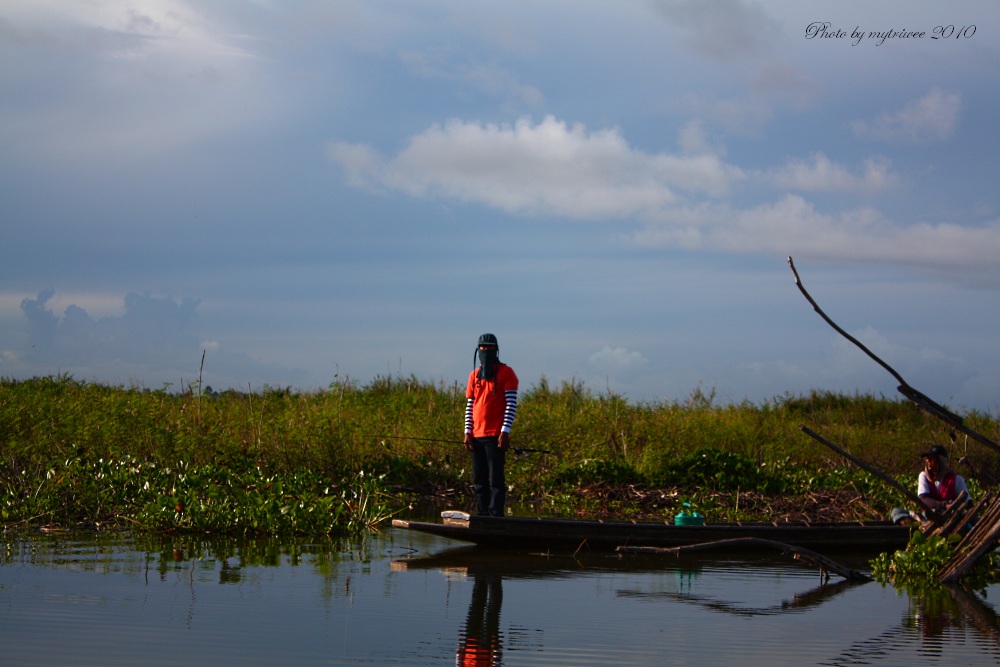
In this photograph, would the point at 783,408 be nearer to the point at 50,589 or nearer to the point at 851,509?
the point at 851,509

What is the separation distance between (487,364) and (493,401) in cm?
43

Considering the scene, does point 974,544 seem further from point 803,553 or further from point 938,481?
point 938,481

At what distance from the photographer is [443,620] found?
289 inches

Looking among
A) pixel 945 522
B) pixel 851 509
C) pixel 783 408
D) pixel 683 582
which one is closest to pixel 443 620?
pixel 683 582

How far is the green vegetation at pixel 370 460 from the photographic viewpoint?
12.0 meters

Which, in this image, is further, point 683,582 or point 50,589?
point 683,582

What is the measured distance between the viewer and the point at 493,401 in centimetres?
1166

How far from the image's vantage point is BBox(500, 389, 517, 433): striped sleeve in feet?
37.5

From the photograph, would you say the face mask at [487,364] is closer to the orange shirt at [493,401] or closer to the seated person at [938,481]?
the orange shirt at [493,401]

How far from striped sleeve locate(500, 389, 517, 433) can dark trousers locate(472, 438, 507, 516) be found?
0.22 m

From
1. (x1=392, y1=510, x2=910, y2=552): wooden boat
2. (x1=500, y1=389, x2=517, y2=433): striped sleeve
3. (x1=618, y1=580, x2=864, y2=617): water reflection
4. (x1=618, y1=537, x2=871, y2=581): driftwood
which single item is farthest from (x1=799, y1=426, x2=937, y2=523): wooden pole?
(x1=500, y1=389, x2=517, y2=433): striped sleeve

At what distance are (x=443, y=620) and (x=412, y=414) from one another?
Result: 12091 millimetres

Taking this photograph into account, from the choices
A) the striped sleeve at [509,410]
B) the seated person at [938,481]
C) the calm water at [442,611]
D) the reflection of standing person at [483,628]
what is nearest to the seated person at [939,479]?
the seated person at [938,481]

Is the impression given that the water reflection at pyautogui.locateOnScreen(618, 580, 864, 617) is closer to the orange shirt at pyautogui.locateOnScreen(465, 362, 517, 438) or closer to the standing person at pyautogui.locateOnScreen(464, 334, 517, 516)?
the standing person at pyautogui.locateOnScreen(464, 334, 517, 516)
